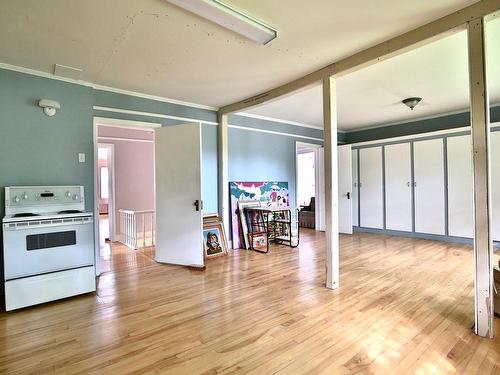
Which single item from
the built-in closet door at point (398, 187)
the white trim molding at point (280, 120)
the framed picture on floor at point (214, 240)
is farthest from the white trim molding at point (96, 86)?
the built-in closet door at point (398, 187)

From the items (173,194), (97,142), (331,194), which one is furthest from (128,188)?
(331,194)

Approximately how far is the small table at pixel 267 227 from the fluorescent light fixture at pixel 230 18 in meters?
2.79

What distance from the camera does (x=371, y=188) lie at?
609 centimetres

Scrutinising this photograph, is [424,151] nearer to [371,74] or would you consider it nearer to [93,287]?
[371,74]

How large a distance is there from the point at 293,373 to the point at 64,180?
125 inches

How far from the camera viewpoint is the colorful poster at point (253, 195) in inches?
195

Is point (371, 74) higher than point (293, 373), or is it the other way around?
point (371, 74)

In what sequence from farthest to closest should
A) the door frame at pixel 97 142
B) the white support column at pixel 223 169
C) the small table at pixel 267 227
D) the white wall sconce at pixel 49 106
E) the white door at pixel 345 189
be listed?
1. the white door at pixel 345 189
2. the small table at pixel 267 227
3. the white support column at pixel 223 169
4. the door frame at pixel 97 142
5. the white wall sconce at pixel 49 106

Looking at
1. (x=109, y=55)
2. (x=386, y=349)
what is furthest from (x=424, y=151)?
(x=109, y=55)

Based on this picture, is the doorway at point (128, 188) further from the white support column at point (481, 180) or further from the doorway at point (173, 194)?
the white support column at point (481, 180)

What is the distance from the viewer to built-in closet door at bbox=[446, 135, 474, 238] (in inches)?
190

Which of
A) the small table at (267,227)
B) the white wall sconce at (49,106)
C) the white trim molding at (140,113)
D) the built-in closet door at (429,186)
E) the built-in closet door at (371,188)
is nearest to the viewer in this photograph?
the white wall sconce at (49,106)

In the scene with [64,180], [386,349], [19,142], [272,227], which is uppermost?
[19,142]

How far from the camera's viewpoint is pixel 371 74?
3.46m
